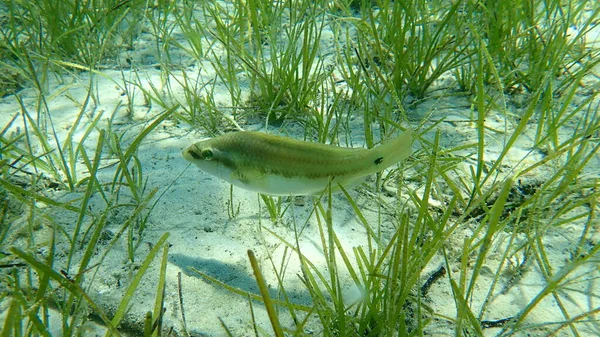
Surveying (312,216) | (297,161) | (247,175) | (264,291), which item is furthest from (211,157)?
(264,291)

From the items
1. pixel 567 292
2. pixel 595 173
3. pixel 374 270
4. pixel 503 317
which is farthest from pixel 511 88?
pixel 374 270

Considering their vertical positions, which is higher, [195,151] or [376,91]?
[376,91]

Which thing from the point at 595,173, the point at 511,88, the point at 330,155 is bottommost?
the point at 595,173

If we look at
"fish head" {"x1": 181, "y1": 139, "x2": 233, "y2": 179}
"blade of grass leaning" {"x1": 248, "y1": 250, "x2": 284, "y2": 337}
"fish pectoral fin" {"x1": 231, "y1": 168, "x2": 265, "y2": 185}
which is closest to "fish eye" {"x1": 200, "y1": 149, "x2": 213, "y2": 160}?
"fish head" {"x1": 181, "y1": 139, "x2": 233, "y2": 179}

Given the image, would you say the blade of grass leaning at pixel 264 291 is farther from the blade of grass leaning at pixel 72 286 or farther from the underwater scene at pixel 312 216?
the blade of grass leaning at pixel 72 286

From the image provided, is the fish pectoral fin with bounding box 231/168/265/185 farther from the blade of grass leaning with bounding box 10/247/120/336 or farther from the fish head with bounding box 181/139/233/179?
the blade of grass leaning with bounding box 10/247/120/336

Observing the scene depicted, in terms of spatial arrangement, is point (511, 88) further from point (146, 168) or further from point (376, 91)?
point (146, 168)

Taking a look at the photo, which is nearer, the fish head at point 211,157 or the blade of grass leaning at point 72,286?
the blade of grass leaning at point 72,286

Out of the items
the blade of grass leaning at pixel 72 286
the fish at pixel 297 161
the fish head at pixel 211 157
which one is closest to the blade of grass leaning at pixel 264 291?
the blade of grass leaning at pixel 72 286
